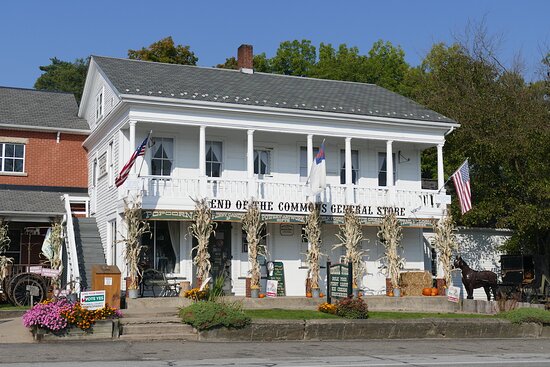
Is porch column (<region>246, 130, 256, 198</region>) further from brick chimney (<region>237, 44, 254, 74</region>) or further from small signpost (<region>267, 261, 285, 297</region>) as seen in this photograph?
brick chimney (<region>237, 44, 254, 74</region>)

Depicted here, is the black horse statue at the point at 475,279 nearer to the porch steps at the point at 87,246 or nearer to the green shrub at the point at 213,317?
the green shrub at the point at 213,317

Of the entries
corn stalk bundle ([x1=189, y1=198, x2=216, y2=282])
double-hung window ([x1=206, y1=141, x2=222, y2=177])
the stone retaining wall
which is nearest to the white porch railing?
corn stalk bundle ([x1=189, y1=198, x2=216, y2=282])

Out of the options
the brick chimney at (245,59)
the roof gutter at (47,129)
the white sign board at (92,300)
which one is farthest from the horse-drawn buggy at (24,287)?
the brick chimney at (245,59)

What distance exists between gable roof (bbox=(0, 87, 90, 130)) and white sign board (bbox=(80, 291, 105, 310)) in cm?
1428

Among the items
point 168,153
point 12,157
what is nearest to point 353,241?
point 168,153

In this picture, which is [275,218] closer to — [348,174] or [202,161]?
[202,161]

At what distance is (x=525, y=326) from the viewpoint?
65.4 ft

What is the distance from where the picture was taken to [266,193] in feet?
81.8

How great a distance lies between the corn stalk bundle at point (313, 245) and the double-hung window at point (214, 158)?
13.1ft

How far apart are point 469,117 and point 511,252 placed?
600 cm

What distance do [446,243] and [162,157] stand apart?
10.3 meters

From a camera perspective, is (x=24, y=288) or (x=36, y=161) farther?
(x=36, y=161)

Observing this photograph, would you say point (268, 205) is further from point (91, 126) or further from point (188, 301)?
point (91, 126)

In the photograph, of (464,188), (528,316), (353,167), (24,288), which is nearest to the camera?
(528,316)
